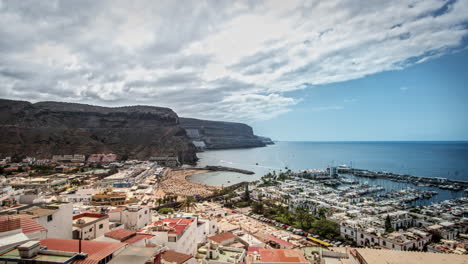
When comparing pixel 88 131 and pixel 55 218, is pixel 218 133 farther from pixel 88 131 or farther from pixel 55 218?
pixel 55 218

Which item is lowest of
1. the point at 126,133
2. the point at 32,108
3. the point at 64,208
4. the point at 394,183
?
the point at 394,183

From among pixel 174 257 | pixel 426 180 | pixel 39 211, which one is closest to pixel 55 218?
pixel 39 211

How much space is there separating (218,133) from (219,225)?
135m

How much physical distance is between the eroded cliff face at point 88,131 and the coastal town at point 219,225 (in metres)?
19.1

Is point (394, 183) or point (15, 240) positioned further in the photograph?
point (394, 183)

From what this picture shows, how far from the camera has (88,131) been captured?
2621 inches

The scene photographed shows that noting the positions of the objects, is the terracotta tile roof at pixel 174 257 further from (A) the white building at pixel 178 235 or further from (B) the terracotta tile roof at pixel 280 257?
(B) the terracotta tile roof at pixel 280 257

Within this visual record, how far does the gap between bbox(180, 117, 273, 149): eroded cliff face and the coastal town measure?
9507 cm

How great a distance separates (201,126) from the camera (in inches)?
5906

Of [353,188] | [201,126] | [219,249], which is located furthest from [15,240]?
[201,126]

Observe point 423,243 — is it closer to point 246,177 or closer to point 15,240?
point 15,240

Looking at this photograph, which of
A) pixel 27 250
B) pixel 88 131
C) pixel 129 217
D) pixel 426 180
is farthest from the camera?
pixel 88 131

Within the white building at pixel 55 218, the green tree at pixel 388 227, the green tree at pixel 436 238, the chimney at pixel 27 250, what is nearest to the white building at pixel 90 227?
the white building at pixel 55 218

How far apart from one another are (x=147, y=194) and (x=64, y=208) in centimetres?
1866
